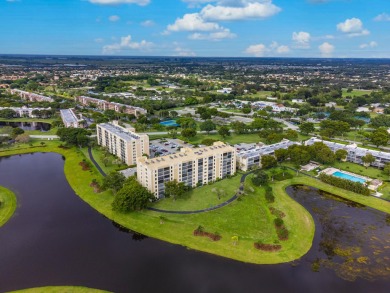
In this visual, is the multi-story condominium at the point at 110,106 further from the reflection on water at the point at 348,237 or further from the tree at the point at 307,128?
the reflection on water at the point at 348,237

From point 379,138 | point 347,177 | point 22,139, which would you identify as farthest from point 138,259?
point 379,138

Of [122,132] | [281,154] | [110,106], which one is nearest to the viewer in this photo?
[281,154]

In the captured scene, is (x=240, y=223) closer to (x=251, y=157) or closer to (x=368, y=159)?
(x=251, y=157)

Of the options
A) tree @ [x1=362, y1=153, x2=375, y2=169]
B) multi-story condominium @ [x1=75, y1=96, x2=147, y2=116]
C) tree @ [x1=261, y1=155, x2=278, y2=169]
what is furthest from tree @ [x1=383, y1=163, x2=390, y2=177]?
multi-story condominium @ [x1=75, y1=96, x2=147, y2=116]

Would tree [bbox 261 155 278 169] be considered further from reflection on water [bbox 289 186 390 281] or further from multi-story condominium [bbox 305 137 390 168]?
multi-story condominium [bbox 305 137 390 168]

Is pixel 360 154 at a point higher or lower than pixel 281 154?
lower

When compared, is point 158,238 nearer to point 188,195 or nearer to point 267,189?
point 188,195
